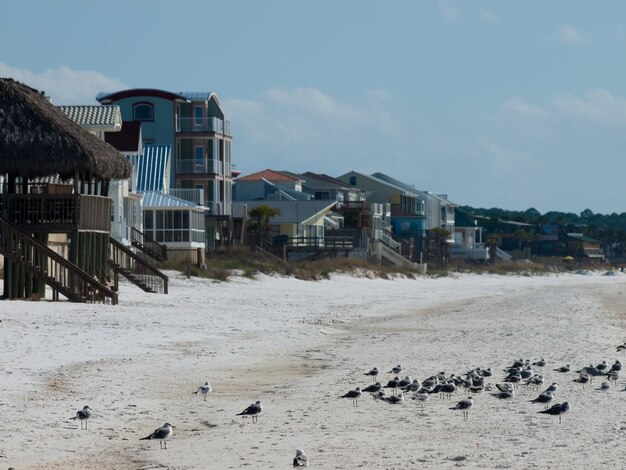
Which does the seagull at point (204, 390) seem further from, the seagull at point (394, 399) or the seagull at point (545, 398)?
the seagull at point (545, 398)

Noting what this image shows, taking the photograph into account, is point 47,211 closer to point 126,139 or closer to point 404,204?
point 126,139

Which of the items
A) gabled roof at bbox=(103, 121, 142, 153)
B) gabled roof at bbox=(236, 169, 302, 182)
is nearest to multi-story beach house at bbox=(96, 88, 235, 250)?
gabled roof at bbox=(103, 121, 142, 153)

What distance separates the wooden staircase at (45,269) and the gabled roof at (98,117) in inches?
733

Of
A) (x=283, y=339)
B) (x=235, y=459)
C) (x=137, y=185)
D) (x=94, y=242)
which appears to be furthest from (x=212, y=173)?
(x=235, y=459)

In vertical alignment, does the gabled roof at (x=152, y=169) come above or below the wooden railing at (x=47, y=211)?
above

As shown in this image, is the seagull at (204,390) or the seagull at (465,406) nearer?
the seagull at (465,406)

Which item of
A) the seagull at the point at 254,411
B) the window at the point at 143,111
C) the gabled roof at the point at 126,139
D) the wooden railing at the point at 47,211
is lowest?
the seagull at the point at 254,411

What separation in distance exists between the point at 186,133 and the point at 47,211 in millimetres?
39171

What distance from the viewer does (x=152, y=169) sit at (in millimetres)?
64812

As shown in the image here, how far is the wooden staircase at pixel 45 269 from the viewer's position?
33031 millimetres

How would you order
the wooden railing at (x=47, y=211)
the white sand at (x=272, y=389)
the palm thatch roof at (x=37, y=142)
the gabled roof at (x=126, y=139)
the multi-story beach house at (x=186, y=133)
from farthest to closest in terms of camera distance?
the multi-story beach house at (x=186, y=133) < the gabled roof at (x=126, y=139) < the wooden railing at (x=47, y=211) < the palm thatch roof at (x=37, y=142) < the white sand at (x=272, y=389)

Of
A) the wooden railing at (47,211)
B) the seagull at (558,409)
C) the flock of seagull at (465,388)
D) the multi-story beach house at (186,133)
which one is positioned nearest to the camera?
the seagull at (558,409)

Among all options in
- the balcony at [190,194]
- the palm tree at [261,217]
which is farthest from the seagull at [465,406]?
the palm tree at [261,217]

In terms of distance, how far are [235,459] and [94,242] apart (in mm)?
23503
